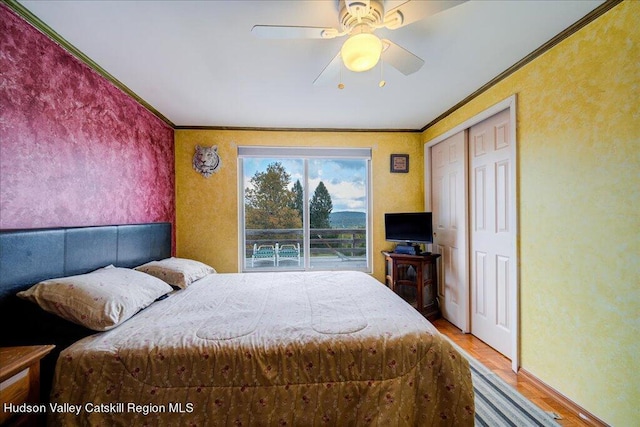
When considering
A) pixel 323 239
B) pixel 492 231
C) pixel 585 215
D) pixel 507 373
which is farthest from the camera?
pixel 323 239

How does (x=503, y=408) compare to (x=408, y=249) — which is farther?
(x=408, y=249)

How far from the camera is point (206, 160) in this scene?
333 cm

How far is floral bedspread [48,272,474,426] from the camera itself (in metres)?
1.21

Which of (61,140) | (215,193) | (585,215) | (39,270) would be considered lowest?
(39,270)

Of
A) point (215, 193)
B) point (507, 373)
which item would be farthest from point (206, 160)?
point (507, 373)

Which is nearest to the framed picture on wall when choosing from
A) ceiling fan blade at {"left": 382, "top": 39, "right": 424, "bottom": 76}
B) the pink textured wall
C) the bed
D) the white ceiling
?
the white ceiling

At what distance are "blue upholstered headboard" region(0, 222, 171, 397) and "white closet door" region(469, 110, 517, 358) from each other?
3.07 metres

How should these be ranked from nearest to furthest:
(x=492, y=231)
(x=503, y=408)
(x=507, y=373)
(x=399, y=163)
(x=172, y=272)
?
(x=503, y=408), (x=507, y=373), (x=172, y=272), (x=492, y=231), (x=399, y=163)

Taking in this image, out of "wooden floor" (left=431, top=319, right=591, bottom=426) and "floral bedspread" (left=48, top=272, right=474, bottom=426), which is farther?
"wooden floor" (left=431, top=319, right=591, bottom=426)

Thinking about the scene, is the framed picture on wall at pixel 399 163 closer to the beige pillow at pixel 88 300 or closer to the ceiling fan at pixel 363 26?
the ceiling fan at pixel 363 26

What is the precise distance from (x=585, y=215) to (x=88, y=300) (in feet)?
9.53

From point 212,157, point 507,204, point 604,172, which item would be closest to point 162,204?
point 212,157

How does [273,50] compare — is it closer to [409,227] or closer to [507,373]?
[409,227]

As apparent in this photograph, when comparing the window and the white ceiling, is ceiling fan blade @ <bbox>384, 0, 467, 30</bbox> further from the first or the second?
the window
